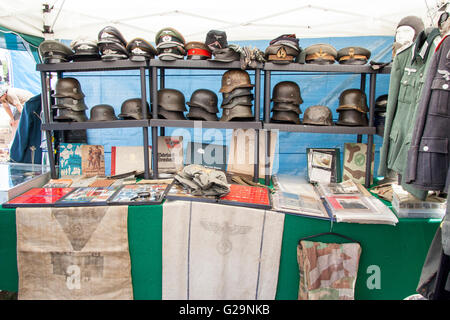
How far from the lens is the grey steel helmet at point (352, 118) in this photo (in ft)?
9.37

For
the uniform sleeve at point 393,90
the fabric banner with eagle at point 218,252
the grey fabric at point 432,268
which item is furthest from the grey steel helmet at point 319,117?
the grey fabric at point 432,268

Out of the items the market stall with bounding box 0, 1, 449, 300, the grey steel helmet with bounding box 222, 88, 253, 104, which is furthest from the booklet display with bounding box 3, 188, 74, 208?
the grey steel helmet with bounding box 222, 88, 253, 104

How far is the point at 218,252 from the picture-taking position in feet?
8.05

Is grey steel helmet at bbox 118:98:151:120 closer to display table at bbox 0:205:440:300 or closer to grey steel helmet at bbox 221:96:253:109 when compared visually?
grey steel helmet at bbox 221:96:253:109

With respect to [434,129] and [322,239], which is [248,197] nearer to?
[322,239]

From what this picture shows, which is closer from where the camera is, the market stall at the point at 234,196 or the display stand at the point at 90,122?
the market stall at the point at 234,196

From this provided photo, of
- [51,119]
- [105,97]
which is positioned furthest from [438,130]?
[105,97]

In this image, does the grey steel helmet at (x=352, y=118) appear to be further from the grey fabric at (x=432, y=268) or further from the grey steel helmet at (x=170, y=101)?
the grey steel helmet at (x=170, y=101)

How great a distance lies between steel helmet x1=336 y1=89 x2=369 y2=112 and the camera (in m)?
2.86

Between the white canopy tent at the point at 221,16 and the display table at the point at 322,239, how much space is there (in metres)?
2.28

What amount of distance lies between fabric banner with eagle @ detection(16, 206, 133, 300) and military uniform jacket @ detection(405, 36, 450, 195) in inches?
81.7

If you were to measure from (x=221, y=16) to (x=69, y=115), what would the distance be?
201 centimetres

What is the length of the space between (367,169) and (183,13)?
2620 mm

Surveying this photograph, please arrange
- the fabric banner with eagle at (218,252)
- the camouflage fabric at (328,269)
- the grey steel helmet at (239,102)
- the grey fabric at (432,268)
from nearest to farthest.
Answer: the grey fabric at (432,268) → the camouflage fabric at (328,269) → the fabric banner with eagle at (218,252) → the grey steel helmet at (239,102)
